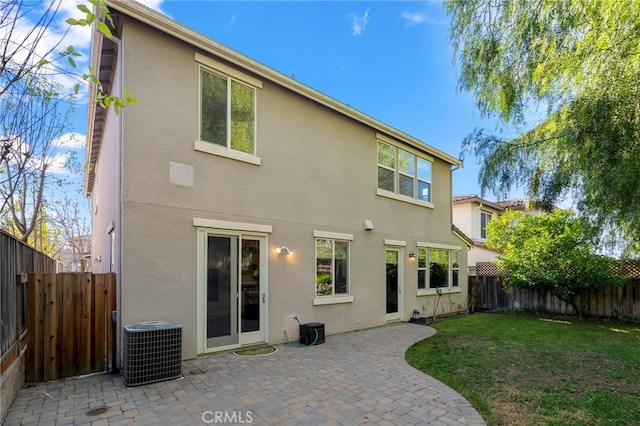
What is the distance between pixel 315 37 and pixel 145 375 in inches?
461

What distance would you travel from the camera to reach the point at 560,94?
18.6ft

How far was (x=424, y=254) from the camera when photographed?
13.4m

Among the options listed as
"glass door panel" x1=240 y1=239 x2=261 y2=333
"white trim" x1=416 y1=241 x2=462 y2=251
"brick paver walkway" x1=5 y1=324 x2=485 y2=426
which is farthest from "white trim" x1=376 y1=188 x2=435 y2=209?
"brick paver walkway" x1=5 y1=324 x2=485 y2=426

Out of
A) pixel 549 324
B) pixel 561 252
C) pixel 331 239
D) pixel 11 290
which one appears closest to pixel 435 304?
pixel 549 324

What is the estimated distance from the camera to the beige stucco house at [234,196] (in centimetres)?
646

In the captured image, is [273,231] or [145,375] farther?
[273,231]

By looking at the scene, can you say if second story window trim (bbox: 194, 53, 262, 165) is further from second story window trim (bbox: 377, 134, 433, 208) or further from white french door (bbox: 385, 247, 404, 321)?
white french door (bbox: 385, 247, 404, 321)

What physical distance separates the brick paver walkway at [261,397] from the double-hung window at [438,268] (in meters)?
6.55

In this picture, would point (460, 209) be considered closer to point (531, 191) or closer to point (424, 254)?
point (424, 254)

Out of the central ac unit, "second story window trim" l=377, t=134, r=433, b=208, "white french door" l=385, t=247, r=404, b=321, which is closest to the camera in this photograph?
the central ac unit

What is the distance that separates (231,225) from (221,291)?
53.8 inches

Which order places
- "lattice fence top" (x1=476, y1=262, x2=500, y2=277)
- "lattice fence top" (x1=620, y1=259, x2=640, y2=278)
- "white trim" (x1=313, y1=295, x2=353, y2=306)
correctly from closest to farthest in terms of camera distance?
"white trim" (x1=313, y1=295, x2=353, y2=306), "lattice fence top" (x1=620, y1=259, x2=640, y2=278), "lattice fence top" (x1=476, y1=262, x2=500, y2=277)

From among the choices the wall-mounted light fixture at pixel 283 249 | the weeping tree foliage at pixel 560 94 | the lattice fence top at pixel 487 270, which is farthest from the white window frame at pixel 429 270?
the weeping tree foliage at pixel 560 94

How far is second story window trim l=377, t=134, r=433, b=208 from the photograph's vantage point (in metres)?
11.9
